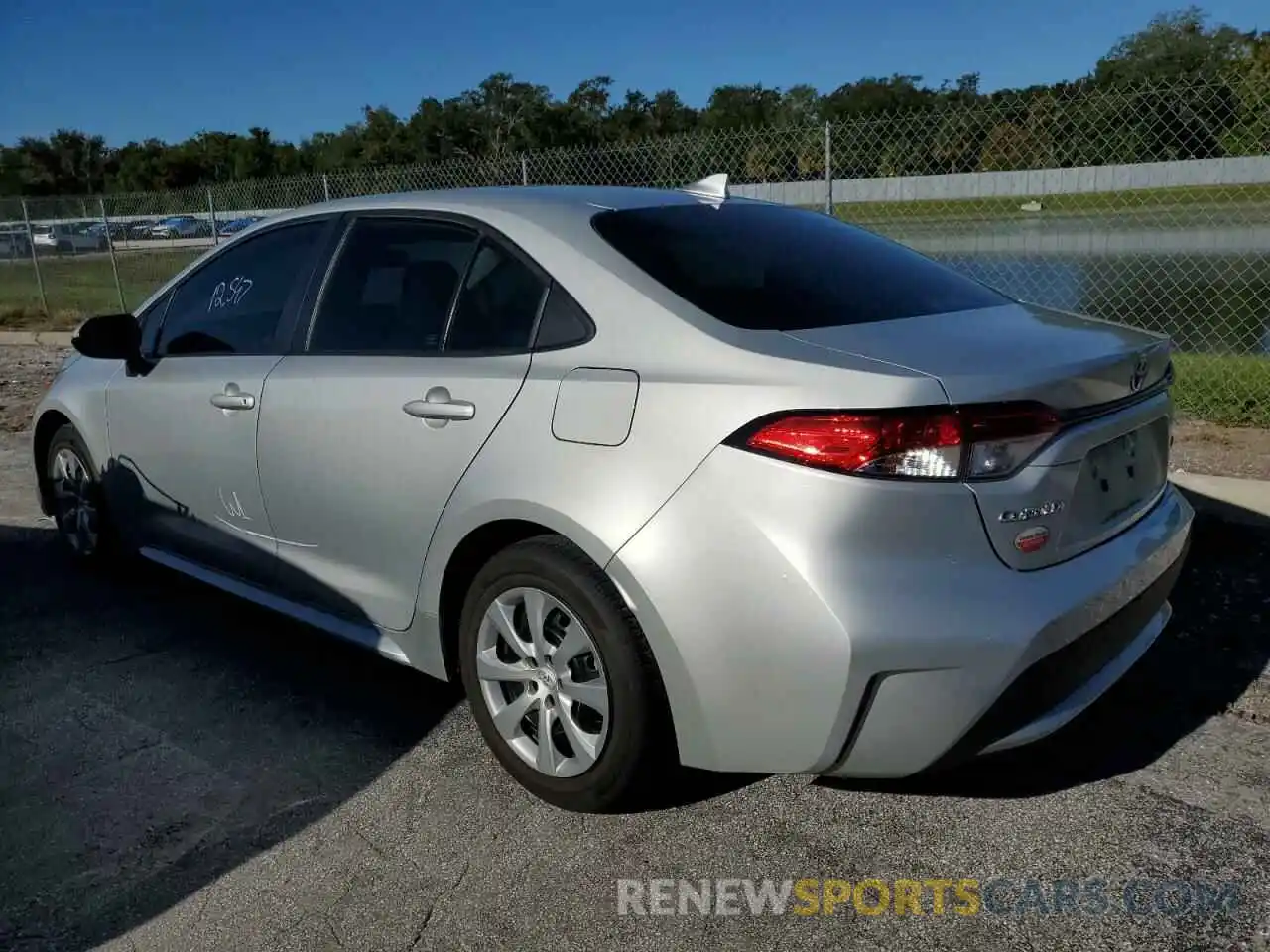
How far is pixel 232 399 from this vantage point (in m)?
3.65

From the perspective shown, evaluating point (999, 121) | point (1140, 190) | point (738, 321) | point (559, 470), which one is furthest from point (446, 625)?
point (1140, 190)

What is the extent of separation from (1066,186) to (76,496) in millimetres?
6846

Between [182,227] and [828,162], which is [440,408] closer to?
[828,162]

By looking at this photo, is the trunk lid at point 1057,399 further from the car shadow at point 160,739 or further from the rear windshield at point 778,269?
the car shadow at point 160,739

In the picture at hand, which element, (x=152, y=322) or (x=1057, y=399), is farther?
(x=152, y=322)

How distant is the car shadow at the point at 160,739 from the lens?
263 centimetres

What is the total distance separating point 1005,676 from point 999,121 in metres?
5.93

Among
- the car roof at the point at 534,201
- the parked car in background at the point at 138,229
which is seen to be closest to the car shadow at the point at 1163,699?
the car roof at the point at 534,201

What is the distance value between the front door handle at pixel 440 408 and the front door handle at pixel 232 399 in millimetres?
847

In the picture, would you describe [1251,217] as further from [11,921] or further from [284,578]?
[11,921]

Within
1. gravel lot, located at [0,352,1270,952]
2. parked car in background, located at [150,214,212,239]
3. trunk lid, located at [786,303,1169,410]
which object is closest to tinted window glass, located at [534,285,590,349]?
trunk lid, located at [786,303,1169,410]

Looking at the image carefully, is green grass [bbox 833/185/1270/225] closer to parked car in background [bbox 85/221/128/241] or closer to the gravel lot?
the gravel lot

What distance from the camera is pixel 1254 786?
9.27ft

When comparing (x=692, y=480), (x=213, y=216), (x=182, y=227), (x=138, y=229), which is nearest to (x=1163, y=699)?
(x=692, y=480)
